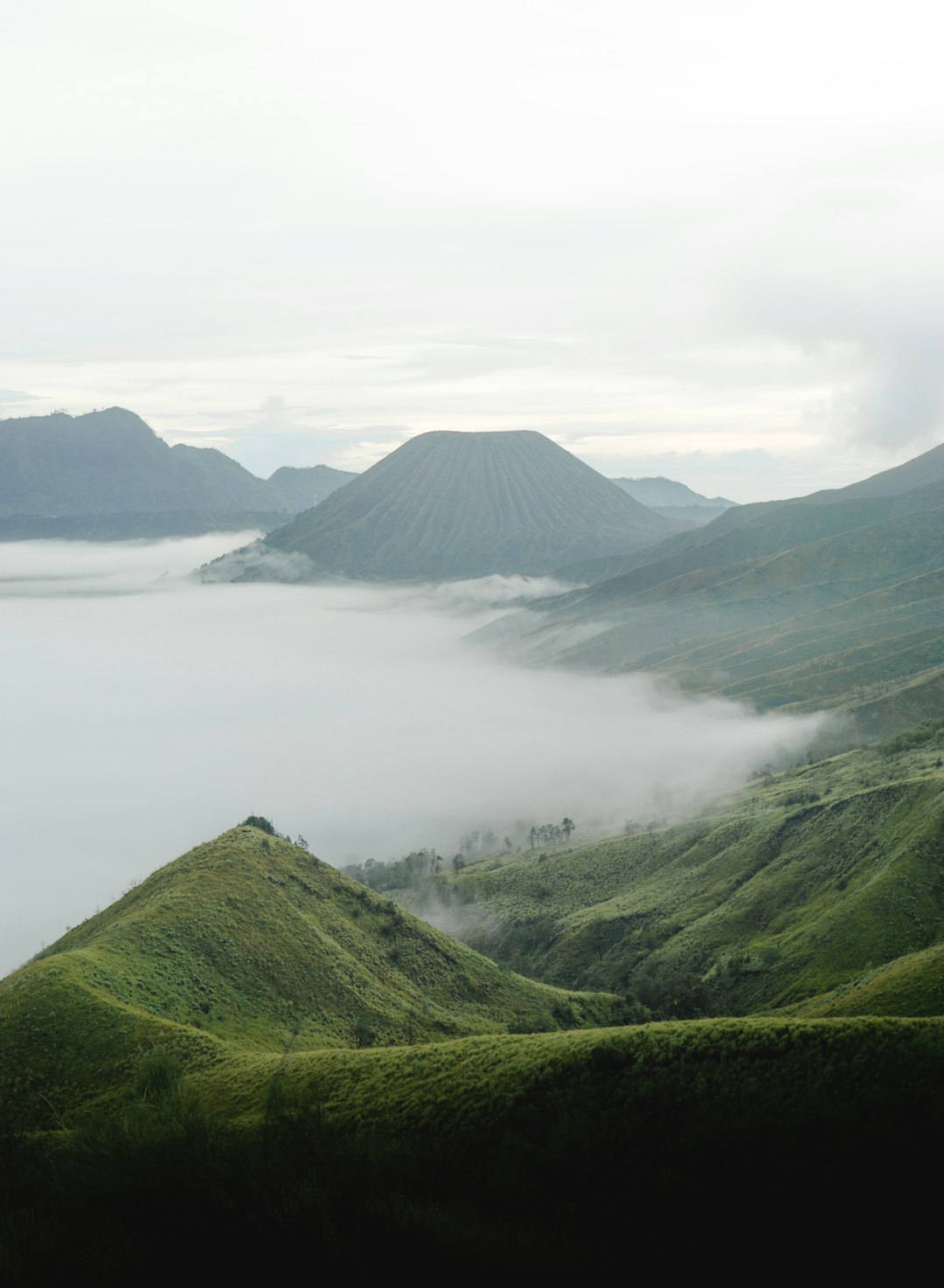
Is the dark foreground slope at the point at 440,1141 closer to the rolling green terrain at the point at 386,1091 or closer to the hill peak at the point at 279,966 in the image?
the rolling green terrain at the point at 386,1091

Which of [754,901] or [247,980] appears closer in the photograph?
[247,980]

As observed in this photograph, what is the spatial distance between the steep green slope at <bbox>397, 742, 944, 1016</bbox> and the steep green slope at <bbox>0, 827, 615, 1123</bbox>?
23452 millimetres

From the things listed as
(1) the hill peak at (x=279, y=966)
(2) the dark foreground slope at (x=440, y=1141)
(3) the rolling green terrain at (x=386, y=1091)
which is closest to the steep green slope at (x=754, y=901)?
(3) the rolling green terrain at (x=386, y=1091)

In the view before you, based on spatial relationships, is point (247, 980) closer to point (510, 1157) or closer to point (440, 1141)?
point (440, 1141)

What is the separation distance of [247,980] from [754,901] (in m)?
86.3

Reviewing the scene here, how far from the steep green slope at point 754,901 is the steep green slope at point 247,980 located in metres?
23.5

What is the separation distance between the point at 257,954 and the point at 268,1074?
36.1 meters

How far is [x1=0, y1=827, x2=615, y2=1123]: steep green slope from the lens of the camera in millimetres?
50531

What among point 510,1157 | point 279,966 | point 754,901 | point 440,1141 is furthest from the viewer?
point 754,901

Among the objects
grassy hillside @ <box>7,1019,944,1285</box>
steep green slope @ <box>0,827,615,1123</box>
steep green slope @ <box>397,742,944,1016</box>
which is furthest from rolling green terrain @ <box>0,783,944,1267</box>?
steep green slope @ <box>397,742,944,1016</box>

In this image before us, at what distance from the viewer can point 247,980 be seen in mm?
71625

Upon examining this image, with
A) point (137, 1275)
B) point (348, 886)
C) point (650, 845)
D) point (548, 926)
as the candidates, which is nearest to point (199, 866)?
point (348, 886)

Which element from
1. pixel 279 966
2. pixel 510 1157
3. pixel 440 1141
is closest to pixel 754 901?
pixel 279 966

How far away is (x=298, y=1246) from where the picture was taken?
52.0 feet
